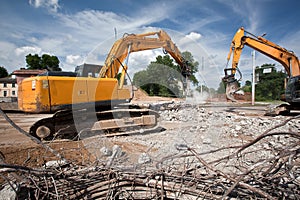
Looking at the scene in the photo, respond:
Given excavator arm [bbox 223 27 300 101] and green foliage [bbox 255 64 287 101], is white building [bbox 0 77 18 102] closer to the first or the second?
excavator arm [bbox 223 27 300 101]

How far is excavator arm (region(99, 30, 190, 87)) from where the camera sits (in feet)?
19.0

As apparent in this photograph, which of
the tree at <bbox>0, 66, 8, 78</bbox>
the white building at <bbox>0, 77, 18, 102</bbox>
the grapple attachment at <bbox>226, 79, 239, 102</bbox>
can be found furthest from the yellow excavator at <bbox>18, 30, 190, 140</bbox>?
the tree at <bbox>0, 66, 8, 78</bbox>

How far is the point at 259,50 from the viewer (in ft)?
31.1

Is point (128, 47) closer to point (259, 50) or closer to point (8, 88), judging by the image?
point (259, 50)

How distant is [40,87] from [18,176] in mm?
3396

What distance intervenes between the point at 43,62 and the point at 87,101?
4807 centimetres

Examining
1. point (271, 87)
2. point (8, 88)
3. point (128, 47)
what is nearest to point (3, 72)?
point (8, 88)

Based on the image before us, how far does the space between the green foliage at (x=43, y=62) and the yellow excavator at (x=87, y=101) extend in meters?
43.3

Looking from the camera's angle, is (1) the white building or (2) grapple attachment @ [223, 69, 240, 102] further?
(1) the white building

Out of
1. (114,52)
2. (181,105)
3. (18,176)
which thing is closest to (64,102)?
(114,52)

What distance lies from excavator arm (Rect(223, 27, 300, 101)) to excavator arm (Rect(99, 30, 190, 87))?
3700 mm

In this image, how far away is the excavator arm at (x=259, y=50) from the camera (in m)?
8.98

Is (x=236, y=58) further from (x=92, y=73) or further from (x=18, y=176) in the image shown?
(x=18, y=176)

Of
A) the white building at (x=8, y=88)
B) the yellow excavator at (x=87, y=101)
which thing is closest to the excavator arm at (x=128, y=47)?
the yellow excavator at (x=87, y=101)
